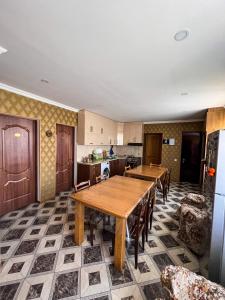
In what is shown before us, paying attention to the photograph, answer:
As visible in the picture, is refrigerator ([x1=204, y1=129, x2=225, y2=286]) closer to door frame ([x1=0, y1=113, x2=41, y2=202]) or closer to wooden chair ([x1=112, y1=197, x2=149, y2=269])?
wooden chair ([x1=112, y1=197, x2=149, y2=269])

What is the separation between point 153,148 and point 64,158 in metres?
3.90

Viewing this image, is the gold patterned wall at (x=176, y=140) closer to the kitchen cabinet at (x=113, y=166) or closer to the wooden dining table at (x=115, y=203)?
the kitchen cabinet at (x=113, y=166)

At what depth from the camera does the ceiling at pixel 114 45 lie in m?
1.03

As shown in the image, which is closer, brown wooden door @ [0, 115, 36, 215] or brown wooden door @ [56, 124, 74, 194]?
brown wooden door @ [0, 115, 36, 215]

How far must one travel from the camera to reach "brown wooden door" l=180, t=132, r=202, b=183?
17.5 ft

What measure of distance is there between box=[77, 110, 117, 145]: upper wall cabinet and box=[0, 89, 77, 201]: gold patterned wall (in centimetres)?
43

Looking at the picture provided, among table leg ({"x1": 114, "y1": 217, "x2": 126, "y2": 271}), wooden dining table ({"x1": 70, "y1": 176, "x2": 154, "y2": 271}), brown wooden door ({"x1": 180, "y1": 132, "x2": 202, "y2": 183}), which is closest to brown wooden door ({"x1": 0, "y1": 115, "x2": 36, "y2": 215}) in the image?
wooden dining table ({"x1": 70, "y1": 176, "x2": 154, "y2": 271})

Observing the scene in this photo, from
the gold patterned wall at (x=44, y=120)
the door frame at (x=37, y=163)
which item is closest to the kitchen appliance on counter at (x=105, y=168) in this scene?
the gold patterned wall at (x=44, y=120)

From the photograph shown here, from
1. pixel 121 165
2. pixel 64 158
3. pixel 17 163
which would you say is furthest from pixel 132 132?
pixel 17 163

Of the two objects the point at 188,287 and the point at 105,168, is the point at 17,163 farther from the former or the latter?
the point at 188,287

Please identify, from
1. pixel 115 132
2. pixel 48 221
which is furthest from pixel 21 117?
pixel 115 132

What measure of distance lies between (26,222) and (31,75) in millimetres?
2458

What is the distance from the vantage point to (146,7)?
1.00m

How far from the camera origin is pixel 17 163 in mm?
2914
